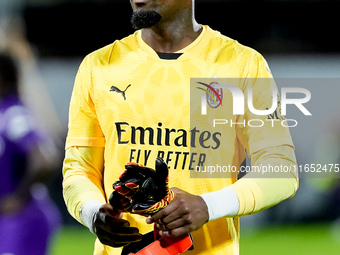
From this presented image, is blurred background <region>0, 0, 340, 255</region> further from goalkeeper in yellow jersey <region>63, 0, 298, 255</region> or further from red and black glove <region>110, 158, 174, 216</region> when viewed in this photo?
red and black glove <region>110, 158, 174, 216</region>

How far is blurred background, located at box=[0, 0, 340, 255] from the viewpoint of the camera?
5.76 metres

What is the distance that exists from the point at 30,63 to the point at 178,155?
4.40ft

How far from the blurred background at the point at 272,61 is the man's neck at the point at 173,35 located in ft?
12.1

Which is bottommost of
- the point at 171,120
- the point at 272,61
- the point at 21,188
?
the point at 272,61

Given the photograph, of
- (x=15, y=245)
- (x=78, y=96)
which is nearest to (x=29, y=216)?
(x=15, y=245)

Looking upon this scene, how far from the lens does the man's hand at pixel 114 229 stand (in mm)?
1688

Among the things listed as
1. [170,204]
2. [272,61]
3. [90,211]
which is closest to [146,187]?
[170,204]

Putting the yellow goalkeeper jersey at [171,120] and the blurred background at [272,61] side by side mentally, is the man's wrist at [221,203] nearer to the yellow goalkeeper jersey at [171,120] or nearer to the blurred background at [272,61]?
the yellow goalkeeper jersey at [171,120]

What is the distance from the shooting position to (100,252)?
1921 mm

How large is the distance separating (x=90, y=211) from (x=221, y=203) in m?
0.39

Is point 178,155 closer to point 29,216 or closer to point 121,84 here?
point 121,84

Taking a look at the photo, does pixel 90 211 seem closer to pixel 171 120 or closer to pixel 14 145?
pixel 171 120

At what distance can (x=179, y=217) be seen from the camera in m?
1.61

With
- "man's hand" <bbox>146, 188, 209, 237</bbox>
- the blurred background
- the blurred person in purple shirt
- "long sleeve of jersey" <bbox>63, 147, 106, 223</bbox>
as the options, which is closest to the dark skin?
"man's hand" <bbox>146, 188, 209, 237</bbox>
